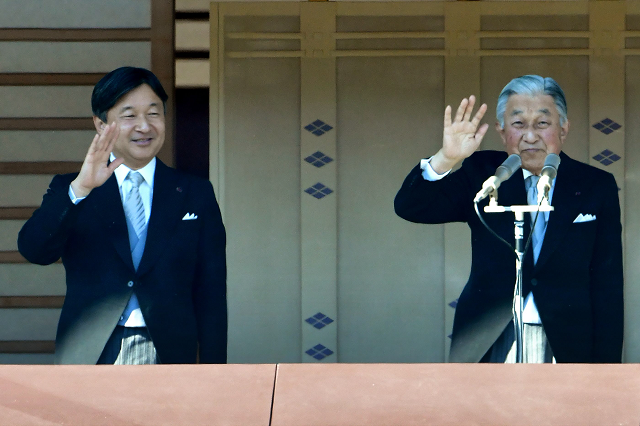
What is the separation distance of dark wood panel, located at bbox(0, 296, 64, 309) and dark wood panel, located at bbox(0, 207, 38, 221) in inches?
19.3

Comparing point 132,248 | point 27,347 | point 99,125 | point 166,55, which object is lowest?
point 27,347

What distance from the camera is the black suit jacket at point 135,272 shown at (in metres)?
3.61

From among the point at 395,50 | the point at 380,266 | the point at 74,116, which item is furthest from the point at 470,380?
the point at 74,116

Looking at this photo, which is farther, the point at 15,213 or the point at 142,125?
the point at 15,213

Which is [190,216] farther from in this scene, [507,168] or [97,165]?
[507,168]

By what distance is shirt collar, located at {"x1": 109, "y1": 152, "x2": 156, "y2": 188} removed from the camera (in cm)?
388

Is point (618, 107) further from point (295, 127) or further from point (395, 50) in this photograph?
point (295, 127)

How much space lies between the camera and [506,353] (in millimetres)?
3605

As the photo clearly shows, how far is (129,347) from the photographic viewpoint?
11.9ft

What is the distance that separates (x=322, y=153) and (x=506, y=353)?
1.88m

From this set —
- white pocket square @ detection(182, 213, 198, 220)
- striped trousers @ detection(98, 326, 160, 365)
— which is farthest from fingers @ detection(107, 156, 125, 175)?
striped trousers @ detection(98, 326, 160, 365)

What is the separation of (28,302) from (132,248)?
5.26 ft

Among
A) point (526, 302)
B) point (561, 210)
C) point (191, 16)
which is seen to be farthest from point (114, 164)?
point (561, 210)

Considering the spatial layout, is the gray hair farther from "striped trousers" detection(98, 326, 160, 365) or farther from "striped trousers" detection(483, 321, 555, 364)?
"striped trousers" detection(98, 326, 160, 365)
